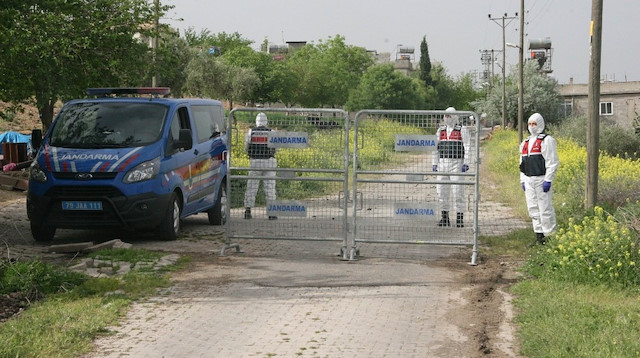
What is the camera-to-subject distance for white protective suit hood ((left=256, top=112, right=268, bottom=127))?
12742mm

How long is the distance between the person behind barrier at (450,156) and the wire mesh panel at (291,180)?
1.27 metres

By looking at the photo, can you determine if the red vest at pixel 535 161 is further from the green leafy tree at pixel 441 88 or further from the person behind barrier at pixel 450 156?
the green leafy tree at pixel 441 88

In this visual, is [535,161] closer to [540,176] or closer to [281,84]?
[540,176]

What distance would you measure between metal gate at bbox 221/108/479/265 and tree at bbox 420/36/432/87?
355ft

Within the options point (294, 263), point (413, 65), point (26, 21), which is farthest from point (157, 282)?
point (413, 65)

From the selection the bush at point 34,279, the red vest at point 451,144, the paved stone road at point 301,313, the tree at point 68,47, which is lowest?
the paved stone road at point 301,313

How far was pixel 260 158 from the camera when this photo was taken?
13.2m

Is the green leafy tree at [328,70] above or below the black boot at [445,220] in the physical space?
above

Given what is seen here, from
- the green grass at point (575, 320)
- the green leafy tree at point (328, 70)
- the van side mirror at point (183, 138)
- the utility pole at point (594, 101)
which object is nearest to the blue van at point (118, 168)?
the van side mirror at point (183, 138)

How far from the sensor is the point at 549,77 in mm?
70688

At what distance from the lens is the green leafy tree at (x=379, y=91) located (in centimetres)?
8588

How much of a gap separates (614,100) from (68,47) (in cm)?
6132

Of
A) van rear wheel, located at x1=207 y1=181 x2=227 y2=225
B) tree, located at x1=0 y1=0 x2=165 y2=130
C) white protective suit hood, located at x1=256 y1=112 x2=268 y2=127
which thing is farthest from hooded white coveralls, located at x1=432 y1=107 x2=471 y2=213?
tree, located at x1=0 y1=0 x2=165 y2=130

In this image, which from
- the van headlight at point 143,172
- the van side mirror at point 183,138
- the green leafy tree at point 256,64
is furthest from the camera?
the green leafy tree at point 256,64
